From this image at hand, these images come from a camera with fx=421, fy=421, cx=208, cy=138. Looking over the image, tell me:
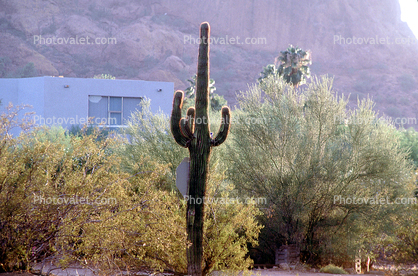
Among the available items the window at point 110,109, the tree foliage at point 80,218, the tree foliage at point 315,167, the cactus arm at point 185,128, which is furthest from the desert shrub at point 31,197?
the window at point 110,109

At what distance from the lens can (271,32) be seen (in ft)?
300

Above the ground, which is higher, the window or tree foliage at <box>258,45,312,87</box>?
tree foliage at <box>258,45,312,87</box>

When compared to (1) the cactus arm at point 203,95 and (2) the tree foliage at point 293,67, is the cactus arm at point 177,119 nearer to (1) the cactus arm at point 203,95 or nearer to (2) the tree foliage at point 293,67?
(1) the cactus arm at point 203,95

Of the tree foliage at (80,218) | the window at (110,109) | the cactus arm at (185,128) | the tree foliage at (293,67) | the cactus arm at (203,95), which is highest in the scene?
the tree foliage at (293,67)

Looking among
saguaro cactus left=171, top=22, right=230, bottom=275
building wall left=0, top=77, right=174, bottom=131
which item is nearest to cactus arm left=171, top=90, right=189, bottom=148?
saguaro cactus left=171, top=22, right=230, bottom=275

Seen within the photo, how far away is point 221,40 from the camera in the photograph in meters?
87.6

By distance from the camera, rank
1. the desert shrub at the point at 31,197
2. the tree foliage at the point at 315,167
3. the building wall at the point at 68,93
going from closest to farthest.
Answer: the desert shrub at the point at 31,197 < the tree foliage at the point at 315,167 < the building wall at the point at 68,93

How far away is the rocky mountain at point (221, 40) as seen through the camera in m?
73.1

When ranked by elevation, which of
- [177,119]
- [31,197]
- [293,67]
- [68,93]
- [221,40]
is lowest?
[31,197]

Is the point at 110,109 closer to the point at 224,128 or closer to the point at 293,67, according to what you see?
the point at 293,67

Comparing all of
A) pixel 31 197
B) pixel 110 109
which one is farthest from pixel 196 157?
pixel 110 109

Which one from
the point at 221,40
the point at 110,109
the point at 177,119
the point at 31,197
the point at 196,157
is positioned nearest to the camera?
the point at 31,197

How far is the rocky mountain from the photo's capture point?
73.1 metres

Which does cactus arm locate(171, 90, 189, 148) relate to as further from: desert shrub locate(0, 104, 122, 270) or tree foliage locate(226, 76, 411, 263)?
tree foliage locate(226, 76, 411, 263)
